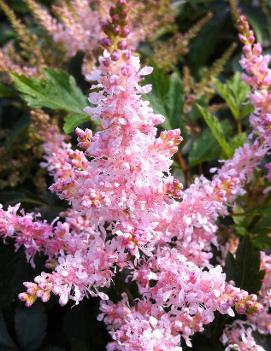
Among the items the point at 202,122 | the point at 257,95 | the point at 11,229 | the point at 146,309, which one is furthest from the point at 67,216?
the point at 202,122

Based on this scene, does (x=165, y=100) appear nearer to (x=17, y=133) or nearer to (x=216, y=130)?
(x=216, y=130)

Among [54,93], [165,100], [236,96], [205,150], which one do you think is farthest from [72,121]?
[236,96]

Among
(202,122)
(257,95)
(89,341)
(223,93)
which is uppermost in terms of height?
(202,122)

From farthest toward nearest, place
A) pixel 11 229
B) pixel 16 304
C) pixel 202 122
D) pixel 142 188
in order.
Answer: pixel 202 122 → pixel 16 304 → pixel 11 229 → pixel 142 188

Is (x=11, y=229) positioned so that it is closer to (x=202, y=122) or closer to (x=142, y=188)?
(x=142, y=188)

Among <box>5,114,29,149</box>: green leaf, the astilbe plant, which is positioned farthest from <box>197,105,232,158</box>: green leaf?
<box>5,114,29,149</box>: green leaf

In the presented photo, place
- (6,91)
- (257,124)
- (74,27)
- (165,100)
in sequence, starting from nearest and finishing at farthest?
(257,124) → (165,100) → (6,91) → (74,27)
